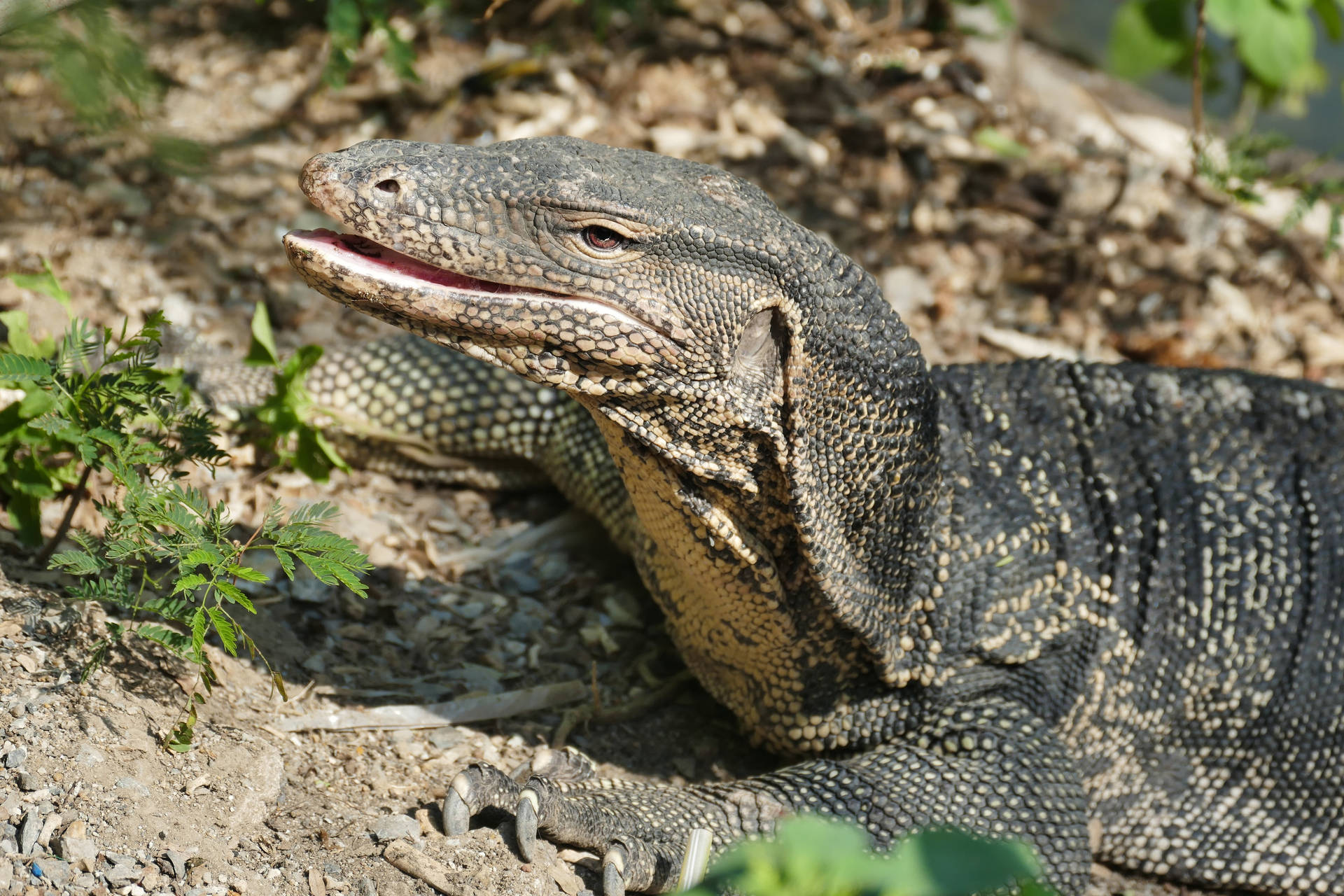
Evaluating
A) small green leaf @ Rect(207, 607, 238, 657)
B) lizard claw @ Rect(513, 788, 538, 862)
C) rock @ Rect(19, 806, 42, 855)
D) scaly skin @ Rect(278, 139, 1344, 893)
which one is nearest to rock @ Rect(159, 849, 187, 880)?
rock @ Rect(19, 806, 42, 855)

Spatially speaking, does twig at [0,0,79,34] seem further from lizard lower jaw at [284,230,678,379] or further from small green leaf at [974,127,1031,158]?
small green leaf at [974,127,1031,158]

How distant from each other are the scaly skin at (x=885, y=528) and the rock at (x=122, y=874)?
97 centimetres

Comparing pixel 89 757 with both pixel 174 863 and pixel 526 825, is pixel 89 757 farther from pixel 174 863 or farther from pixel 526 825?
pixel 526 825

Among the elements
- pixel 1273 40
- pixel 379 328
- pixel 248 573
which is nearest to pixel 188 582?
pixel 248 573

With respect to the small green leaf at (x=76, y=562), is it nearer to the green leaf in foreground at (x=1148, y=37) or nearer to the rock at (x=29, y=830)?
the rock at (x=29, y=830)

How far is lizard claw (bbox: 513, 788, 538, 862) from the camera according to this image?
3.69 meters

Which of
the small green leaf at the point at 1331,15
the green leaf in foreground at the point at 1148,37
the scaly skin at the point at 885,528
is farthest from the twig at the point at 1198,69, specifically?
the scaly skin at the point at 885,528

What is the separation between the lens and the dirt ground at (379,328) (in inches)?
137

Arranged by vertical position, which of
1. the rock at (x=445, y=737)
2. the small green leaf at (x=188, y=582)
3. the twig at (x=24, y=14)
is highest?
the twig at (x=24, y=14)

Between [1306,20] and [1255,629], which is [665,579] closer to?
[1255,629]

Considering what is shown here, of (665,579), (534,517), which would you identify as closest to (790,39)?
(534,517)

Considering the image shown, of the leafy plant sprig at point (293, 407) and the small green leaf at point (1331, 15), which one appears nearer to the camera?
the leafy plant sprig at point (293, 407)

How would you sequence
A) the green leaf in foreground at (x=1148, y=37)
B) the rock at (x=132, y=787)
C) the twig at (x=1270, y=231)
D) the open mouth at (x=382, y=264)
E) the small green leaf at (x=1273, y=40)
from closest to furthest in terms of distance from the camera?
the open mouth at (x=382, y=264)
the rock at (x=132, y=787)
the small green leaf at (x=1273, y=40)
the green leaf in foreground at (x=1148, y=37)
the twig at (x=1270, y=231)

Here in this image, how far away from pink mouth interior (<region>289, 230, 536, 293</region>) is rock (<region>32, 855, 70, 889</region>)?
175cm
